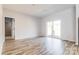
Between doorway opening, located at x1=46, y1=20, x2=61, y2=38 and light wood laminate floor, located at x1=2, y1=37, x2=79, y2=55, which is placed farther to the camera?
doorway opening, located at x1=46, y1=20, x2=61, y2=38

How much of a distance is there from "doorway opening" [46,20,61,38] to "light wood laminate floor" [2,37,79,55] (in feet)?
0.47

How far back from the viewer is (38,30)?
206cm

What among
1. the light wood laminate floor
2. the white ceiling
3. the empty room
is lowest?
the light wood laminate floor

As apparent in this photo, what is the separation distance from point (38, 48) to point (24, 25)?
0.56m

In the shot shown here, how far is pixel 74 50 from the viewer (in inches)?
72.2

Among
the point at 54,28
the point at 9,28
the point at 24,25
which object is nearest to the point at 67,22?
the point at 54,28

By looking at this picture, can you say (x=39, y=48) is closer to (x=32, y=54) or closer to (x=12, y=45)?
(x=32, y=54)

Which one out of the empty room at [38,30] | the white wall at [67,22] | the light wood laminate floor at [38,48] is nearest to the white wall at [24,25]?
the empty room at [38,30]

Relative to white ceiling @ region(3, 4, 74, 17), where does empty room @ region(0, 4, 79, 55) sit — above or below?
below

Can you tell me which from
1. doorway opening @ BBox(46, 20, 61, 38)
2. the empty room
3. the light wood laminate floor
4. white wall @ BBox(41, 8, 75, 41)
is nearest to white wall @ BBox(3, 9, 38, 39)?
the empty room

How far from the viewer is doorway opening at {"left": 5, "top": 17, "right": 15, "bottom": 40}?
1828mm

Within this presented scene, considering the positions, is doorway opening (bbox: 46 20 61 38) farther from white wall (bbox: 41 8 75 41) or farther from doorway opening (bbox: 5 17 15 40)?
doorway opening (bbox: 5 17 15 40)

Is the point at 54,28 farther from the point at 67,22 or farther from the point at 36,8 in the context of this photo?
Answer: the point at 36,8
